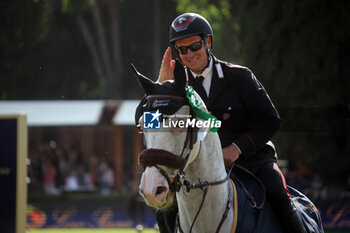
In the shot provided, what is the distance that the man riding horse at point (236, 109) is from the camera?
427 cm

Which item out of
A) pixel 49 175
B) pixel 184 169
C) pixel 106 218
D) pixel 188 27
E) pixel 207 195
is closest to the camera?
pixel 184 169

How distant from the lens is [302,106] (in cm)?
1611

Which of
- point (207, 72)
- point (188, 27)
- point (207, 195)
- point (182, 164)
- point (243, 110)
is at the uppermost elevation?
point (188, 27)

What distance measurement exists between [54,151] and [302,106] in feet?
30.2

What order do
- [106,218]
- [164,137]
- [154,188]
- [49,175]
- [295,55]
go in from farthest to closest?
[49,175]
[295,55]
[106,218]
[164,137]
[154,188]

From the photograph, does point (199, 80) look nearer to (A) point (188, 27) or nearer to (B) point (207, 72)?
(B) point (207, 72)

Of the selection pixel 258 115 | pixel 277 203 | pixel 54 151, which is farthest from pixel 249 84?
pixel 54 151

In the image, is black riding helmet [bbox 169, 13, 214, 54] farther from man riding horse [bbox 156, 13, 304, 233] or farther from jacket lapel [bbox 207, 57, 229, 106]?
jacket lapel [bbox 207, 57, 229, 106]

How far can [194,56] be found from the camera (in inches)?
173

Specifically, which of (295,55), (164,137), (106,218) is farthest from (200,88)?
(295,55)

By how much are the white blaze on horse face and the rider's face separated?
1310 millimetres

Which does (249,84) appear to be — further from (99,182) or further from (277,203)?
(99,182)

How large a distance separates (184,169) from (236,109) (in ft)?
3.02

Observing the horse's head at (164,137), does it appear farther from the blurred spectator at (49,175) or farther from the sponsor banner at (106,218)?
the blurred spectator at (49,175)
